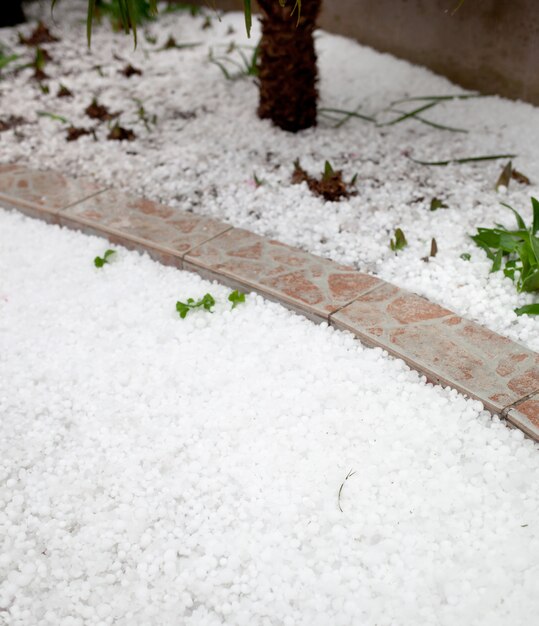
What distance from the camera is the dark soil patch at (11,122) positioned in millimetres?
3424

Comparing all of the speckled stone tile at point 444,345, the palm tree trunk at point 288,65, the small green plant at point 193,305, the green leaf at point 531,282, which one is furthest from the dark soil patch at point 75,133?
the green leaf at point 531,282

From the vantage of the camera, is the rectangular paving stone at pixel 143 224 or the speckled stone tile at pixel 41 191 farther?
the speckled stone tile at pixel 41 191

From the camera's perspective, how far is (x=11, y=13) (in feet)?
15.6

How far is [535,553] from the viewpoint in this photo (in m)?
1.47

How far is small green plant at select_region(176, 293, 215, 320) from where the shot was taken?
2.18 metres

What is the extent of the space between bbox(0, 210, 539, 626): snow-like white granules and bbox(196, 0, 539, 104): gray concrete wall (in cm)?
180

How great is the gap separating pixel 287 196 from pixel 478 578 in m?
1.70

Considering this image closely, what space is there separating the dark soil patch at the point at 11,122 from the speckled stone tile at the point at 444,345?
2.19m

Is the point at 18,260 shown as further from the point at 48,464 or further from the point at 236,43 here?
the point at 236,43

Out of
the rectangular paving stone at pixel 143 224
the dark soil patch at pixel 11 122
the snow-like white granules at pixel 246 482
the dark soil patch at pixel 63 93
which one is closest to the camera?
the snow-like white granules at pixel 246 482

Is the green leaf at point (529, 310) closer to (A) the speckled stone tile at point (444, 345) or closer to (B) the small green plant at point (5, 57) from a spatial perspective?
(A) the speckled stone tile at point (444, 345)

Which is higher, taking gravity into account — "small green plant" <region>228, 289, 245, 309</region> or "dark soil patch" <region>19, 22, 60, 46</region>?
"dark soil patch" <region>19, 22, 60, 46</region>

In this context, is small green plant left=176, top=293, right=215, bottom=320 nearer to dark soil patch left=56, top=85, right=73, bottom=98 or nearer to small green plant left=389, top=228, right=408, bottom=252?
small green plant left=389, top=228, right=408, bottom=252

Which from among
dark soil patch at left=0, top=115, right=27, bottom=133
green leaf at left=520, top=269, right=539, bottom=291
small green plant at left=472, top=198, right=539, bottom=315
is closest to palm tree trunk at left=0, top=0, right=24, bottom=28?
dark soil patch at left=0, top=115, right=27, bottom=133
